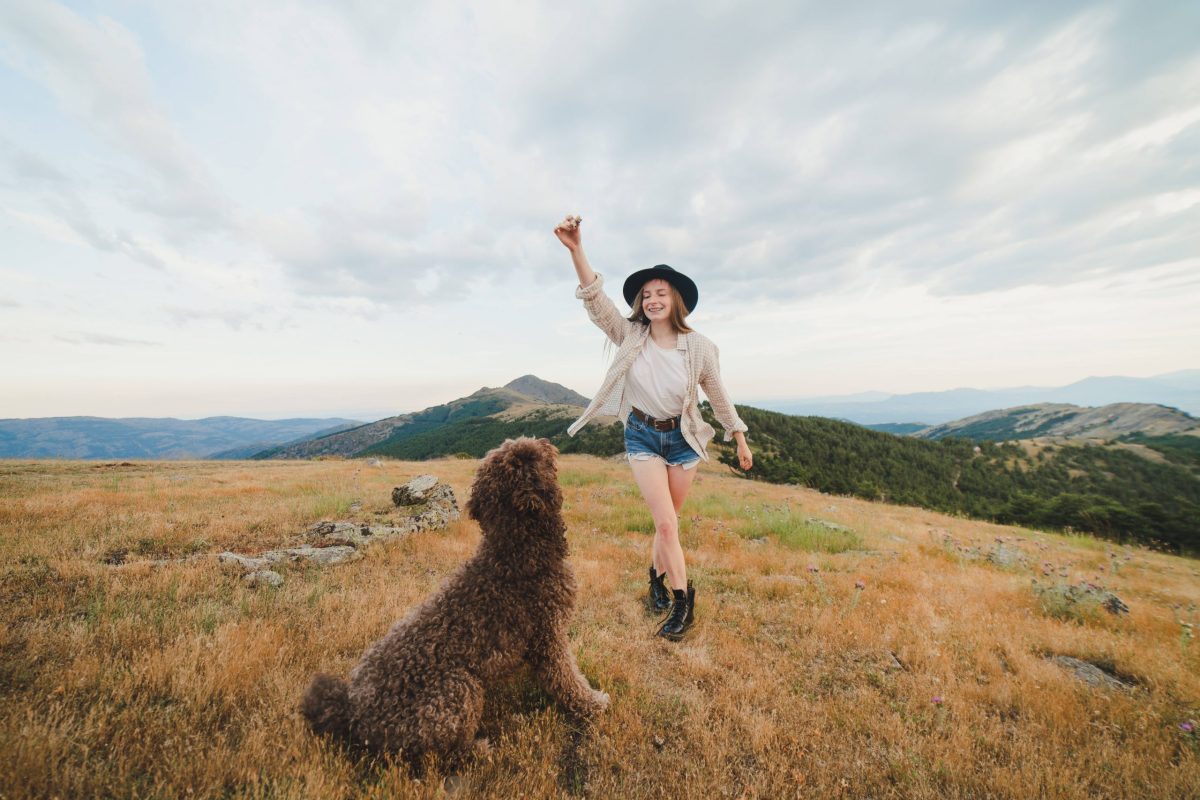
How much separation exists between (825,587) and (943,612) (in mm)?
1278

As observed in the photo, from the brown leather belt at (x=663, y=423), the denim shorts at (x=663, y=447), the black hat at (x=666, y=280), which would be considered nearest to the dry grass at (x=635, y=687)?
the denim shorts at (x=663, y=447)

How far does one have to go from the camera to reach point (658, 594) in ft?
17.3

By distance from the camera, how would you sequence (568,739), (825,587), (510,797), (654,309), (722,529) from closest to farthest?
1. (510,797)
2. (568,739)
3. (654,309)
4. (825,587)
5. (722,529)

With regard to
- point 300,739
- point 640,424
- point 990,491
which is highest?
point 640,424

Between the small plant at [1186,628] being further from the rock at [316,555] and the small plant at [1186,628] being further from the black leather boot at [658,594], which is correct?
the rock at [316,555]

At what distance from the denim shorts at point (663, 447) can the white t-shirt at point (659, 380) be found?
192 mm

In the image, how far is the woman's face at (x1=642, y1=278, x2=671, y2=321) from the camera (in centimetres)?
465

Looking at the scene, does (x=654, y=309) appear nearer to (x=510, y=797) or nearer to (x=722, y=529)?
(x=510, y=797)

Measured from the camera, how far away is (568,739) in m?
3.11

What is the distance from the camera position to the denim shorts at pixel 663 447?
4687 mm

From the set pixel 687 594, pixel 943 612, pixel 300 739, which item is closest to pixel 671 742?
pixel 687 594

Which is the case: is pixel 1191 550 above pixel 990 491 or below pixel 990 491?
above

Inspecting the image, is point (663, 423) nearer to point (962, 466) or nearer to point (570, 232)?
point (570, 232)

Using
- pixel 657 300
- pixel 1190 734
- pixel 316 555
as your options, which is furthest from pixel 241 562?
pixel 1190 734
